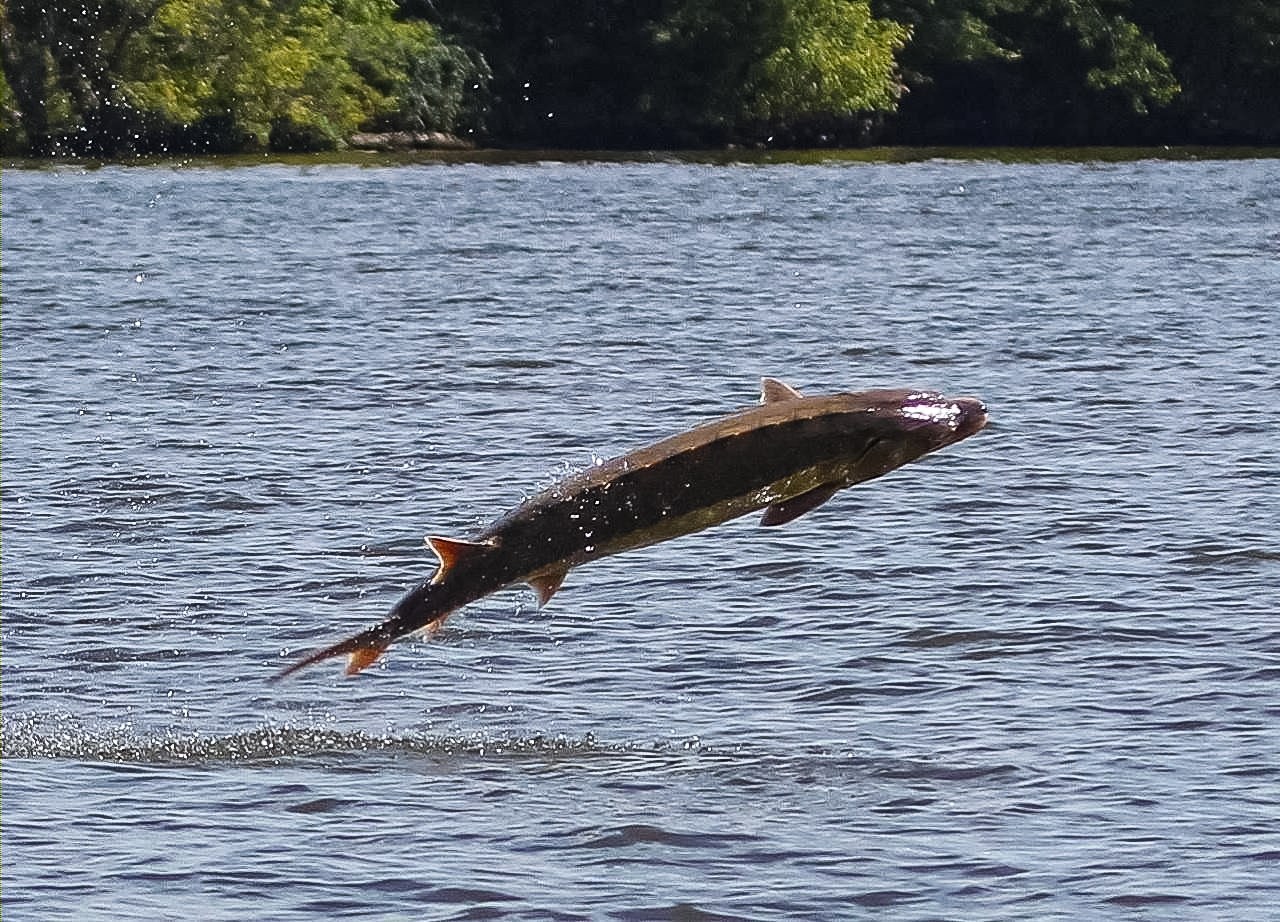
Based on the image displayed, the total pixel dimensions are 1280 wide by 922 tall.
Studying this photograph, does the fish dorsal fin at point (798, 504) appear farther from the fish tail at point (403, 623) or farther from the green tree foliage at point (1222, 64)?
the green tree foliage at point (1222, 64)

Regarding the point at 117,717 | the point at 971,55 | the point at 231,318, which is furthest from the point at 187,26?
the point at 117,717

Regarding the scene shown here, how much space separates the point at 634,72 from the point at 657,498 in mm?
71558

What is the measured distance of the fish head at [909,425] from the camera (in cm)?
786

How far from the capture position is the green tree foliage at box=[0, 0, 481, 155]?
65.2 metres

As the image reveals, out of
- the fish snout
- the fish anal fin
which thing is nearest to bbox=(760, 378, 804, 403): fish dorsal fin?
the fish snout

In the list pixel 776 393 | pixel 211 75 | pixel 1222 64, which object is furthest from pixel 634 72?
pixel 776 393

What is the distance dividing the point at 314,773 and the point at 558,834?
1361mm

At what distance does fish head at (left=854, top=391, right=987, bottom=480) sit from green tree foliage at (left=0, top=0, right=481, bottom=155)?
194 feet

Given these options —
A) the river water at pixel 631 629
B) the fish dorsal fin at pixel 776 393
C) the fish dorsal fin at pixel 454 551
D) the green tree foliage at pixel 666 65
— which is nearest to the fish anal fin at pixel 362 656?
the fish dorsal fin at pixel 454 551

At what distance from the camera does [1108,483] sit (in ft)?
61.1

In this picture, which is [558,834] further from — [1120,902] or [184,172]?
[184,172]

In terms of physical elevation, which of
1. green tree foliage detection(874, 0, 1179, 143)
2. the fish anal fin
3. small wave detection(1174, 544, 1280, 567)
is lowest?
small wave detection(1174, 544, 1280, 567)

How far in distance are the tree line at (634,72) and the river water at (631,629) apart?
117 feet

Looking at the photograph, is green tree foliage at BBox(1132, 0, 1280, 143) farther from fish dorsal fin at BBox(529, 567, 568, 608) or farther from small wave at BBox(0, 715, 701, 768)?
fish dorsal fin at BBox(529, 567, 568, 608)
